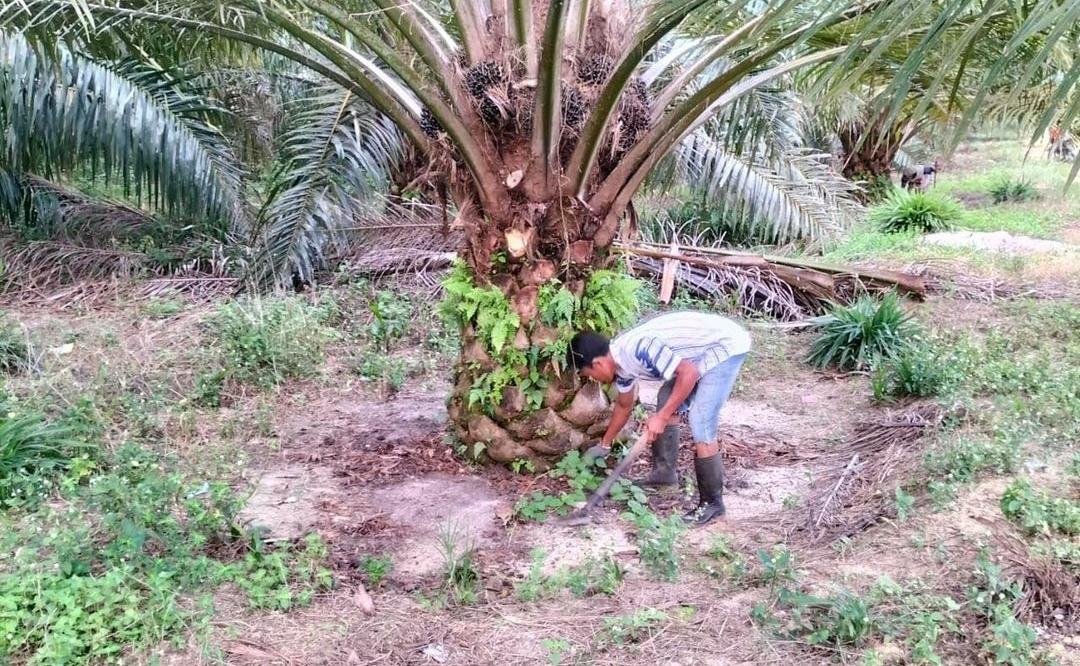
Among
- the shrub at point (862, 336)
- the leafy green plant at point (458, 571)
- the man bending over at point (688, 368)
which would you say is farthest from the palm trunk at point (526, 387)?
the shrub at point (862, 336)

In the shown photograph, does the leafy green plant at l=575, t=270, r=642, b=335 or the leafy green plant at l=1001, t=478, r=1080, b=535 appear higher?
the leafy green plant at l=575, t=270, r=642, b=335

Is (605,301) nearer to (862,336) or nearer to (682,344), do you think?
(682,344)

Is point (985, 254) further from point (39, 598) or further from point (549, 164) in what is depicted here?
point (39, 598)

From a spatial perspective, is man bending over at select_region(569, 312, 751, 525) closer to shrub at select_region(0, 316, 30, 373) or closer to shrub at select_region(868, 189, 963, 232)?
shrub at select_region(0, 316, 30, 373)

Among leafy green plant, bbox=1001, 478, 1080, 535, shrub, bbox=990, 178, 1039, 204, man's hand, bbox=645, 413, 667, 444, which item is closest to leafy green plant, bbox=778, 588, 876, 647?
leafy green plant, bbox=1001, 478, 1080, 535

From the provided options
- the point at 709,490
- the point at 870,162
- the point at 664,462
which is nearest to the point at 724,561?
the point at 709,490

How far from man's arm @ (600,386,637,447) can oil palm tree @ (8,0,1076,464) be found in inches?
8.9

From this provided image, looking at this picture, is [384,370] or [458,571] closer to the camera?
[458,571]

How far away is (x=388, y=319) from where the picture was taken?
757 centimetres

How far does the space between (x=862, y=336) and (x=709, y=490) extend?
10.7ft

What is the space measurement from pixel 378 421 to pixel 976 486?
3.58m

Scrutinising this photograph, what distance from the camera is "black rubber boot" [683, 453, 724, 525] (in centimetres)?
439

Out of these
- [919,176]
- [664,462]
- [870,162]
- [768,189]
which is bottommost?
[664,462]

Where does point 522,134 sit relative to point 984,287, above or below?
above
